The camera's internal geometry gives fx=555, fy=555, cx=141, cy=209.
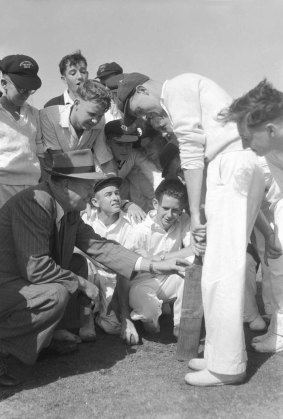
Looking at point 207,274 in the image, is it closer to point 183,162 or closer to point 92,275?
point 183,162

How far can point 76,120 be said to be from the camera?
4824mm

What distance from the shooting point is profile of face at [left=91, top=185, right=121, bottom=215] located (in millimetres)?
4852

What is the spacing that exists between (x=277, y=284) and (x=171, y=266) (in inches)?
30.9

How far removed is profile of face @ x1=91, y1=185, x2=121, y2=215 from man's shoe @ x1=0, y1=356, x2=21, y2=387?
181cm

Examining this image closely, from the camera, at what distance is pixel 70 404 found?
317 centimetres

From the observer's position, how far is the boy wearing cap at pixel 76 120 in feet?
15.5

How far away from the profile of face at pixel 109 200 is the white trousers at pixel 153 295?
694 millimetres

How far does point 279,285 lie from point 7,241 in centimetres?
194

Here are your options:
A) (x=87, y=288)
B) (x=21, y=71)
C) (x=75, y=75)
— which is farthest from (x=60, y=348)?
(x=75, y=75)

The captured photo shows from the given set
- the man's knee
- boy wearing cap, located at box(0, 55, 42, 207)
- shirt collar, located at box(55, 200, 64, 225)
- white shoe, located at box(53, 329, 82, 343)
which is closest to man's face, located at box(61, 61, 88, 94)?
boy wearing cap, located at box(0, 55, 42, 207)

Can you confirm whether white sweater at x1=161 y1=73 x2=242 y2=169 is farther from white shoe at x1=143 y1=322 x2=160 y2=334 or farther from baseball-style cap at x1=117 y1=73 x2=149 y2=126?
white shoe at x1=143 y1=322 x2=160 y2=334

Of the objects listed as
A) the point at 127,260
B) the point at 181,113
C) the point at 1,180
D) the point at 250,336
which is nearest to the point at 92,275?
the point at 127,260

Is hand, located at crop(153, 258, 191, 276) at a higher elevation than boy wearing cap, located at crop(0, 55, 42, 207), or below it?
below

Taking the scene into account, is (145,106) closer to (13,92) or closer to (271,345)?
(13,92)
